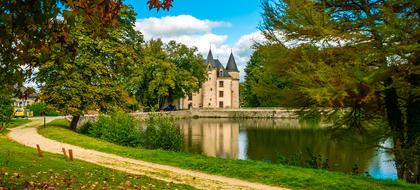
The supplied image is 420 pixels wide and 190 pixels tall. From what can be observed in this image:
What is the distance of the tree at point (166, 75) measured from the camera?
197ft

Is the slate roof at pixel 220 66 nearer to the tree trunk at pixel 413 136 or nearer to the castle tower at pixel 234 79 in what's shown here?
the castle tower at pixel 234 79

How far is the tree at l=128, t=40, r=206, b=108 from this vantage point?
6000 centimetres

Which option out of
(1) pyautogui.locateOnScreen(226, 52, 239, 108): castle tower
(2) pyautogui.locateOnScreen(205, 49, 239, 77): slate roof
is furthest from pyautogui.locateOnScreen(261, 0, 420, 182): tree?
(1) pyautogui.locateOnScreen(226, 52, 239, 108): castle tower

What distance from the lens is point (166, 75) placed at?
61.2 meters

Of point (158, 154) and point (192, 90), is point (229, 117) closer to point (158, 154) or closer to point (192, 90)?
point (192, 90)

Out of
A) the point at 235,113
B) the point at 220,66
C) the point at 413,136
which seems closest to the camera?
the point at 413,136

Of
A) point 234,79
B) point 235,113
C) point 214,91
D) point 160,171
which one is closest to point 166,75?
point 235,113

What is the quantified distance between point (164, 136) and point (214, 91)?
6442 cm

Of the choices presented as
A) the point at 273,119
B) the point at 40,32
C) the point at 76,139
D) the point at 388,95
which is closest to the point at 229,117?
the point at 273,119

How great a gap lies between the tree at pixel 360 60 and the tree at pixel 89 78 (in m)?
15.8

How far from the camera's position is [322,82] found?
14211 millimetres

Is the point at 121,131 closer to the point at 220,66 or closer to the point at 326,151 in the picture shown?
the point at 326,151

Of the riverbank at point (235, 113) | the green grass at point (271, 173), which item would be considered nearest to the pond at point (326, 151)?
the green grass at point (271, 173)

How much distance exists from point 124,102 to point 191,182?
19478mm
